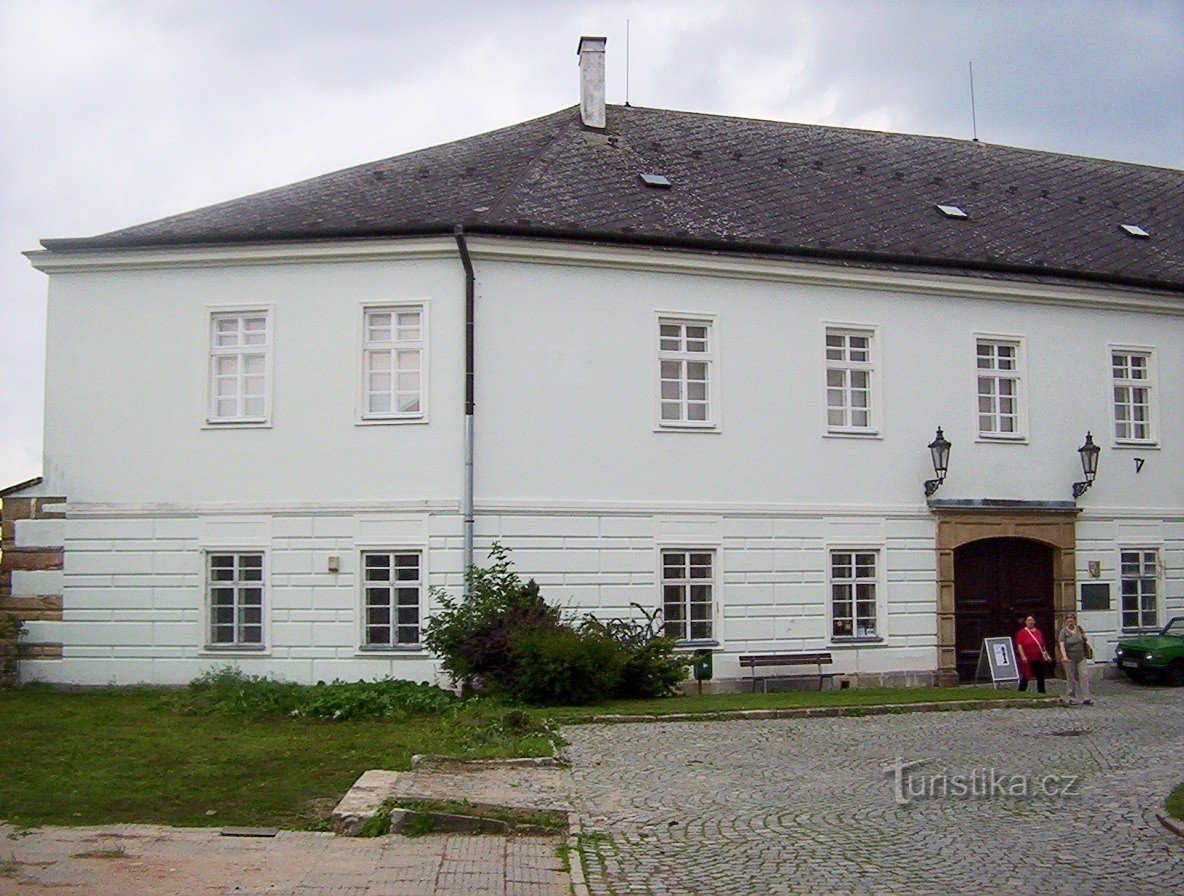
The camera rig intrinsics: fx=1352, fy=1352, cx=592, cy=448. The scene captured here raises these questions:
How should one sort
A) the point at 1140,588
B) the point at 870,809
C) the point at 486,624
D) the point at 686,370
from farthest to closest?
the point at 1140,588 → the point at 686,370 → the point at 486,624 → the point at 870,809

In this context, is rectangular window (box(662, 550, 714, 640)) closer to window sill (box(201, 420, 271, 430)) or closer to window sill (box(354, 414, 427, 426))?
window sill (box(354, 414, 427, 426))

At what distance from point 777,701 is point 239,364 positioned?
972 cm

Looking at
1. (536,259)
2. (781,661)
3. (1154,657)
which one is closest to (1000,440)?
(1154,657)

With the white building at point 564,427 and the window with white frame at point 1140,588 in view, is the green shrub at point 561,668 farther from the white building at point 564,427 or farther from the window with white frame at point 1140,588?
the window with white frame at point 1140,588

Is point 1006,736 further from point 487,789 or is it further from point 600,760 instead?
point 487,789

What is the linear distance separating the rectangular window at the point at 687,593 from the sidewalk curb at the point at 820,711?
3798 mm

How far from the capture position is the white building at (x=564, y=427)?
20531mm

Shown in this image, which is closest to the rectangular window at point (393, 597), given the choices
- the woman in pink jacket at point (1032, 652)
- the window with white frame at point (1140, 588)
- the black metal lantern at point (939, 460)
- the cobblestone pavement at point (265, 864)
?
the black metal lantern at point (939, 460)

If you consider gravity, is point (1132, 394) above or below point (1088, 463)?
above

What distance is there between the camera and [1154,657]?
888 inches

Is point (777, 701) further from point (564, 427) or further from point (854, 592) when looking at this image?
point (564, 427)

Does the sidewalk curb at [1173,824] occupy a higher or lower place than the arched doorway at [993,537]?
lower

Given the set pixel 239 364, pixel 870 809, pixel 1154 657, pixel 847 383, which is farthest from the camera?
pixel 847 383

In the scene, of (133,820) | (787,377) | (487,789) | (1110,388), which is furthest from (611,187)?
(133,820)
